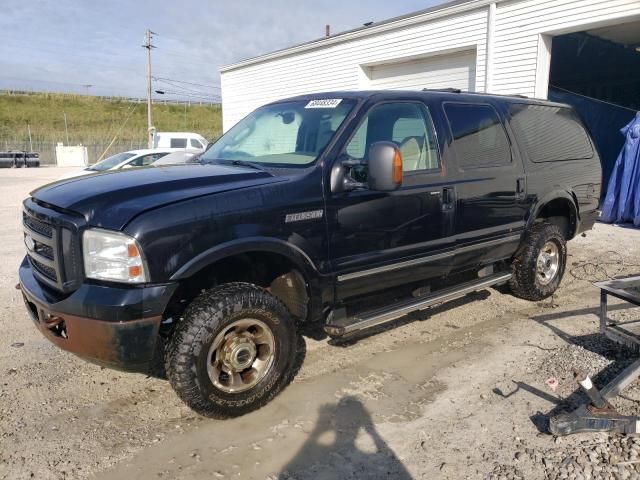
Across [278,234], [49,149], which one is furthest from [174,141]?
[49,149]

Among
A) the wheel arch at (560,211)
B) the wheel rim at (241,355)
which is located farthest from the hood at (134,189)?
the wheel arch at (560,211)

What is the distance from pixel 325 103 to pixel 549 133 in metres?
2.72

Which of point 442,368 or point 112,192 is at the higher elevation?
point 112,192

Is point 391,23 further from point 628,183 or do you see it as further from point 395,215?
point 395,215

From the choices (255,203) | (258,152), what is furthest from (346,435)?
(258,152)

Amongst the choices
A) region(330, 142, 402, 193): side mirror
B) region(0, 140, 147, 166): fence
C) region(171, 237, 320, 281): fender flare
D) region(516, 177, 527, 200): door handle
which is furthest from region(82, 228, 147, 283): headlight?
region(0, 140, 147, 166): fence

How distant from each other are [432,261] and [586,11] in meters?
7.60

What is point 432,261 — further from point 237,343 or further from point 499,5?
point 499,5

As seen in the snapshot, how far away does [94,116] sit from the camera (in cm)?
6681

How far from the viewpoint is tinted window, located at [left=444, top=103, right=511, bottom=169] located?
4574 mm

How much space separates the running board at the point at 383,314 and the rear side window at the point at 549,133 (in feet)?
5.21

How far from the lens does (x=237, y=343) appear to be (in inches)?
130

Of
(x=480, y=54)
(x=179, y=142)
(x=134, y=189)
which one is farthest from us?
(x=179, y=142)

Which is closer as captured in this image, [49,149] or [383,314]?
[383,314]
